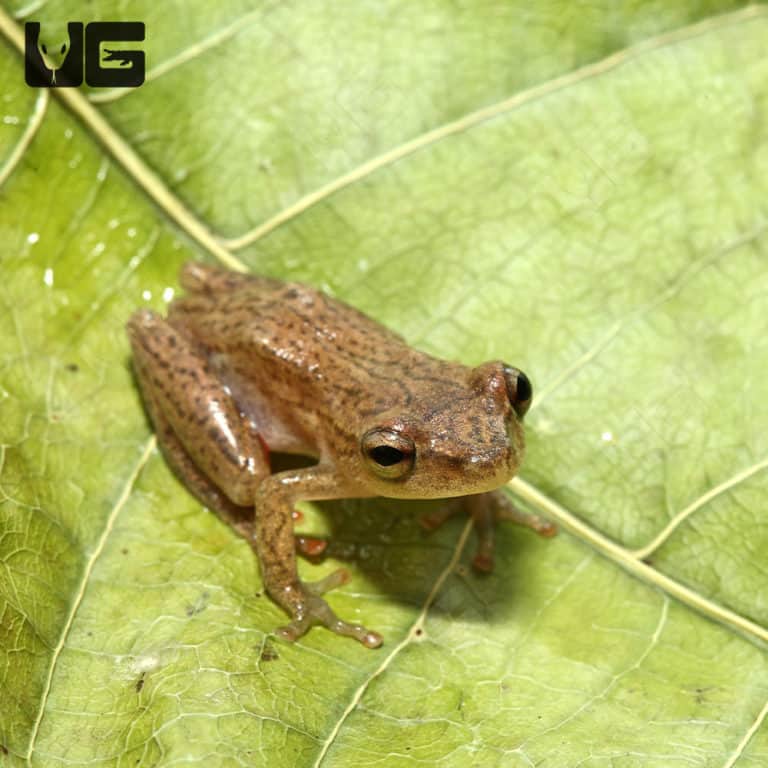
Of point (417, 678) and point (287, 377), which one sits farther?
point (287, 377)

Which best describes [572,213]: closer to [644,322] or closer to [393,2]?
[644,322]

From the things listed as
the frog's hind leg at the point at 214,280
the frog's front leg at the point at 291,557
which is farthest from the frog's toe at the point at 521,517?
the frog's hind leg at the point at 214,280

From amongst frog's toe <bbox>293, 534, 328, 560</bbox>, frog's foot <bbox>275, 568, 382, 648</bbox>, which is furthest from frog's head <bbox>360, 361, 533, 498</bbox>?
frog's foot <bbox>275, 568, 382, 648</bbox>

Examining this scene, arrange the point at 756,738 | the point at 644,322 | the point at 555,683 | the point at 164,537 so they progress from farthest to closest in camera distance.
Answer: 1. the point at 644,322
2. the point at 164,537
3. the point at 555,683
4. the point at 756,738

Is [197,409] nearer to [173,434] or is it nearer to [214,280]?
[173,434]

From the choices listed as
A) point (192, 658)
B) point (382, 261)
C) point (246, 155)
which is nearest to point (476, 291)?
point (382, 261)

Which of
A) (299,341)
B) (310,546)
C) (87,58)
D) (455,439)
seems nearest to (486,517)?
(455,439)
